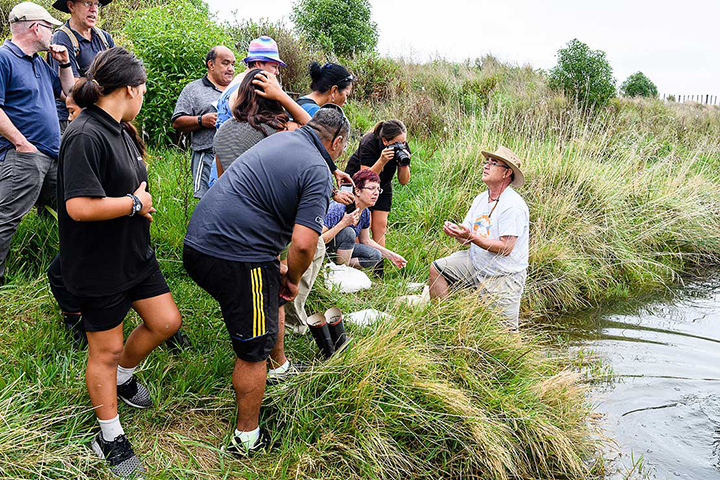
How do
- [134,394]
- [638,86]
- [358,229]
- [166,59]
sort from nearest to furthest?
[134,394], [358,229], [166,59], [638,86]

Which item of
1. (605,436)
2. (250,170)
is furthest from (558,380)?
(250,170)

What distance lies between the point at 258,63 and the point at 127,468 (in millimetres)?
2460

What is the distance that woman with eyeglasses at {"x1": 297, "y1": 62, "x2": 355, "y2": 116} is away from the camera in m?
3.76

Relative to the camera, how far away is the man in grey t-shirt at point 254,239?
8.28ft

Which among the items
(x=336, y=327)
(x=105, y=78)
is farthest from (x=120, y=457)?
(x=105, y=78)

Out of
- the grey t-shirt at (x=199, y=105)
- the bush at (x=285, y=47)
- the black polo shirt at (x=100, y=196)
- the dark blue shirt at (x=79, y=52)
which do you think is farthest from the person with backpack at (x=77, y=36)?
the bush at (x=285, y=47)

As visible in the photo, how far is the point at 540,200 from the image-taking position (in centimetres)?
675

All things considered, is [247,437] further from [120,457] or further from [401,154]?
[401,154]

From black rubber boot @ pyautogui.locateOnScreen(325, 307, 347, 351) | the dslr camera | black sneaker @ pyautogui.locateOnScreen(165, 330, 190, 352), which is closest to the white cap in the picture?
black sneaker @ pyautogui.locateOnScreen(165, 330, 190, 352)

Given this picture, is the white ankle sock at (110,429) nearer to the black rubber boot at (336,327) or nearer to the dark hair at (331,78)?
the black rubber boot at (336,327)

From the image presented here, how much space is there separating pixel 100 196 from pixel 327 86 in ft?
6.48

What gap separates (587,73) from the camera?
1192cm

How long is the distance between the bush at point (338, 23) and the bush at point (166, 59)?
1141 cm

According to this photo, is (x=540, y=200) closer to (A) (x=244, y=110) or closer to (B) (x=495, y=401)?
(B) (x=495, y=401)
